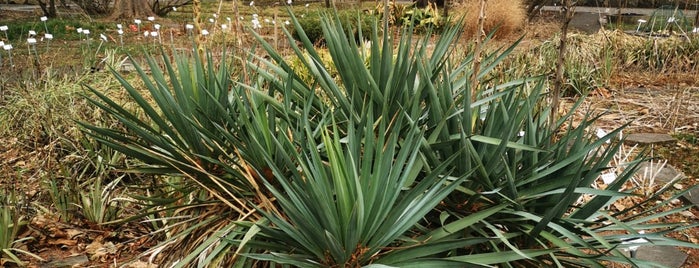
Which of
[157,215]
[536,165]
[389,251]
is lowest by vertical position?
[157,215]

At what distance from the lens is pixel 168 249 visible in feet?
10.3

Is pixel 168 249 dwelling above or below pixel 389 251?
below

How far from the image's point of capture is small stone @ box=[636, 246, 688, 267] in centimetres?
371

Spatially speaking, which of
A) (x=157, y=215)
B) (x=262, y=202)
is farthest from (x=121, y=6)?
(x=262, y=202)

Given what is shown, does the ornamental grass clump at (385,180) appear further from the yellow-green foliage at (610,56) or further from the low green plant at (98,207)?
the yellow-green foliage at (610,56)

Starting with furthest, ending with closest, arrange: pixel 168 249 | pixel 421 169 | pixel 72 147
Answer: pixel 72 147 → pixel 168 249 → pixel 421 169

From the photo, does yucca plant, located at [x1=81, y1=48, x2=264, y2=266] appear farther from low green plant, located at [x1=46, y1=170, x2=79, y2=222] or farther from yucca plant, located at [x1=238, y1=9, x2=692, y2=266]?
low green plant, located at [x1=46, y1=170, x2=79, y2=222]

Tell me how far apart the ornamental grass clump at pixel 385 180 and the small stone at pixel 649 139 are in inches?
121

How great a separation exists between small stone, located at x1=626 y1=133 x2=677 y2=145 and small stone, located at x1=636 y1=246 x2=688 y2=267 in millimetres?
2223

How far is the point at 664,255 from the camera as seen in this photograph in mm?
3785

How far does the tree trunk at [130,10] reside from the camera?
18016 mm

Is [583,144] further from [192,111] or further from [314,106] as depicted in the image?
[192,111]

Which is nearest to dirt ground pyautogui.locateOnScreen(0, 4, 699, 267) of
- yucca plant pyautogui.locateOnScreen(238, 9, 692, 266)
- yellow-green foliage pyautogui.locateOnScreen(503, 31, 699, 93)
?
yellow-green foliage pyautogui.locateOnScreen(503, 31, 699, 93)

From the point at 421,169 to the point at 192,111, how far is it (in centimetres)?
111
